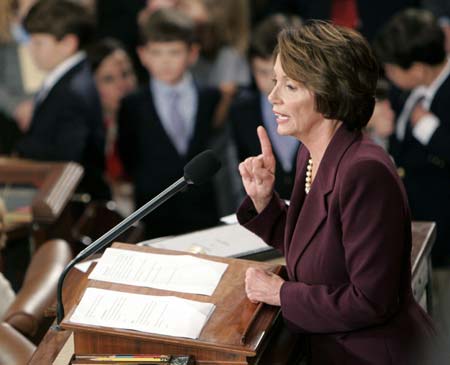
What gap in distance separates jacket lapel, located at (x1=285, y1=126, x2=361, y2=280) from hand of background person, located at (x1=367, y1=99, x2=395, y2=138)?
2369 mm

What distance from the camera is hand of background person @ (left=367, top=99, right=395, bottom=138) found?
4871 mm

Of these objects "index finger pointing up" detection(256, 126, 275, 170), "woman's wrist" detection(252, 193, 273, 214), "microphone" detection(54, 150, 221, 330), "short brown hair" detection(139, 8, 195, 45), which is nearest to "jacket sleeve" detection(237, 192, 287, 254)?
"woman's wrist" detection(252, 193, 273, 214)

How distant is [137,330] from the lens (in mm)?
2408

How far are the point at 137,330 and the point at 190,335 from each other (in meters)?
0.13

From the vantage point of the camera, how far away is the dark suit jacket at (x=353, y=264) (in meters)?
2.34

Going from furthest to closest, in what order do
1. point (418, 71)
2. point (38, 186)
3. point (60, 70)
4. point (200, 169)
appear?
1. point (60, 70)
2. point (418, 71)
3. point (38, 186)
4. point (200, 169)

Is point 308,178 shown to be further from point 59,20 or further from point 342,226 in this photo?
point 59,20

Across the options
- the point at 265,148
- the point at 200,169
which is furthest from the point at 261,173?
the point at 200,169

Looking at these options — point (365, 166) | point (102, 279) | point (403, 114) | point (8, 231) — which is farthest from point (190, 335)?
point (403, 114)

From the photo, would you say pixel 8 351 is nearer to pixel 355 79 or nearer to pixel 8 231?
pixel 355 79

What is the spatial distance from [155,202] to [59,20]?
3.03 metres

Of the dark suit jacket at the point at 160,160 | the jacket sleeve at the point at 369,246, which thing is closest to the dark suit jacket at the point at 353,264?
the jacket sleeve at the point at 369,246

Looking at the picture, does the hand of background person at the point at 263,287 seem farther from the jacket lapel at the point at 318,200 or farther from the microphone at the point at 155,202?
the microphone at the point at 155,202

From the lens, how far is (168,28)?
5.40 meters
